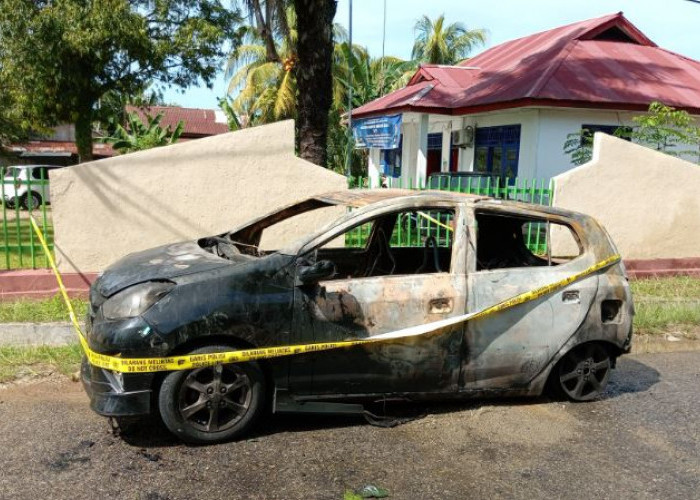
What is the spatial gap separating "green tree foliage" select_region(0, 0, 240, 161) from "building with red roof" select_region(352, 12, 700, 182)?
5.14m

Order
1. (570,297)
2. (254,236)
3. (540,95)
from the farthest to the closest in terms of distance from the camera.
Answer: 1. (540,95)
2. (254,236)
3. (570,297)

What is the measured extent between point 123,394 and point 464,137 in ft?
48.3

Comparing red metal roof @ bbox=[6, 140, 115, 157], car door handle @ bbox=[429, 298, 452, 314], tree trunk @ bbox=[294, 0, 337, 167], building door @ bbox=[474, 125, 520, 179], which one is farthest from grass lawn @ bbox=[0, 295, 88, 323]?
red metal roof @ bbox=[6, 140, 115, 157]

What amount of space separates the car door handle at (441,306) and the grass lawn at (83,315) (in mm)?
3146

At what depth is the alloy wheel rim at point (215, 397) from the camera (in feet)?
13.1

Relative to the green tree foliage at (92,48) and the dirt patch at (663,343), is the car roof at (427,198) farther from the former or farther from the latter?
the green tree foliage at (92,48)

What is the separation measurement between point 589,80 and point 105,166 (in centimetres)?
1082

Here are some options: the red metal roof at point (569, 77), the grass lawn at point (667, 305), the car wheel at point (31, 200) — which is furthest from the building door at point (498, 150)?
the car wheel at point (31, 200)

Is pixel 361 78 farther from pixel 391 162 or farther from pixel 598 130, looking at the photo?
pixel 598 130

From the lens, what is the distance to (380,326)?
4316mm

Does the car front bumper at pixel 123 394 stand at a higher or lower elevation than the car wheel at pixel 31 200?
lower

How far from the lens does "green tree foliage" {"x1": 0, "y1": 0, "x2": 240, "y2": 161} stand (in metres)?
14.3

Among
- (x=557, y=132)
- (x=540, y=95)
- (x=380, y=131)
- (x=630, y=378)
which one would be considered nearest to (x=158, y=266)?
(x=630, y=378)

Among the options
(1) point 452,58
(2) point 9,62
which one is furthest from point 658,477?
(1) point 452,58
